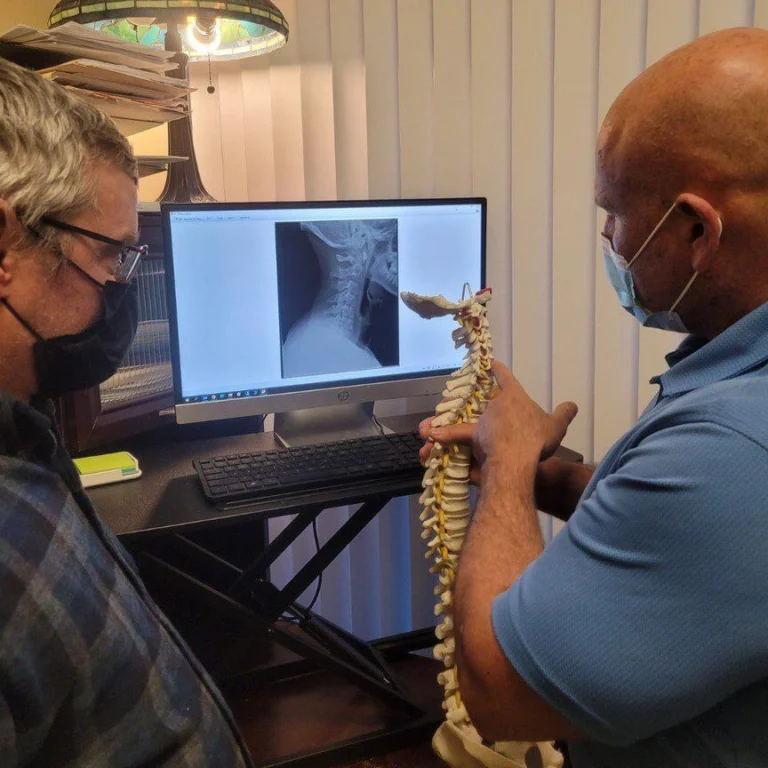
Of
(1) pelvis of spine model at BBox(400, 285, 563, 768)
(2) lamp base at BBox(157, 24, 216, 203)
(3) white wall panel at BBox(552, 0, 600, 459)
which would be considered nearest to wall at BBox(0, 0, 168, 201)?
(2) lamp base at BBox(157, 24, 216, 203)

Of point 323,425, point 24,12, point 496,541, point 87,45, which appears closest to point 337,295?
point 323,425

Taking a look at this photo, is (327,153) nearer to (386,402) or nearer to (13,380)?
(386,402)

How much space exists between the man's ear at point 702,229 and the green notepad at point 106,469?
1.08m

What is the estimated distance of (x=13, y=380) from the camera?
0.88 meters

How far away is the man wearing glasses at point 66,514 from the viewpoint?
2.39ft

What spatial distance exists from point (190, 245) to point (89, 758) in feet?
3.14

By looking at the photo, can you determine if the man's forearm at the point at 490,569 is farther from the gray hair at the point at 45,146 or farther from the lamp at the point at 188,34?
the lamp at the point at 188,34

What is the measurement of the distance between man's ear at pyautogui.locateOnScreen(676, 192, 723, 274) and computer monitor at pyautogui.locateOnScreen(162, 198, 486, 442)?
0.94 m

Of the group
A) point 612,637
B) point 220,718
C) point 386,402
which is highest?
point 612,637

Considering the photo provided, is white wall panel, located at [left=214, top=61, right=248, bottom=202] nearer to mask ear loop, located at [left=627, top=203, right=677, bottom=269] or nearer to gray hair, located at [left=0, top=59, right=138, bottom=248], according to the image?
gray hair, located at [left=0, top=59, right=138, bottom=248]

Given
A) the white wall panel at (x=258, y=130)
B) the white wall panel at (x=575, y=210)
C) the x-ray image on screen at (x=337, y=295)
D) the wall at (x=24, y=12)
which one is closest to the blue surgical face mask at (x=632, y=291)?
the x-ray image on screen at (x=337, y=295)

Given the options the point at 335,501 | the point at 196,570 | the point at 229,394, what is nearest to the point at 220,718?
the point at 335,501

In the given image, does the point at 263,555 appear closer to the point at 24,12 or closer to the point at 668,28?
the point at 668,28

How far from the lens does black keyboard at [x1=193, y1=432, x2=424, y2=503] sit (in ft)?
4.35
